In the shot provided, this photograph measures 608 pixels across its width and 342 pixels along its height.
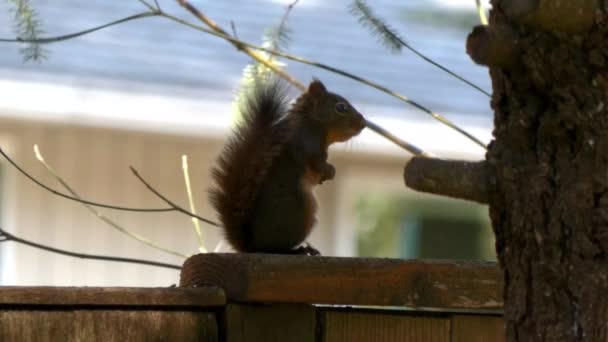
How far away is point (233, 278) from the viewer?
1601mm

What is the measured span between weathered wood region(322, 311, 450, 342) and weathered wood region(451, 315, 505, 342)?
0.6 inches

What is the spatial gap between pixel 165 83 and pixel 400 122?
3.81 feet

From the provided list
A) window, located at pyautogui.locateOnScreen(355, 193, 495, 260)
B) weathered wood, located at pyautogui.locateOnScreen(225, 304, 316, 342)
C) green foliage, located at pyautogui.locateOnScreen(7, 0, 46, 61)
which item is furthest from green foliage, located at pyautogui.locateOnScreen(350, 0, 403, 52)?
window, located at pyautogui.locateOnScreen(355, 193, 495, 260)

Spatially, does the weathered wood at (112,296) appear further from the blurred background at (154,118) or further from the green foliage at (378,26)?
the blurred background at (154,118)

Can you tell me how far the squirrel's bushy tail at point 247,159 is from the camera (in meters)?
1.94

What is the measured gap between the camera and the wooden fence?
4.98ft

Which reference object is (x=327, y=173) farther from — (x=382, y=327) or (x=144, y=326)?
(x=144, y=326)

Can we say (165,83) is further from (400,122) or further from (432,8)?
(432,8)

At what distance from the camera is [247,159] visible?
1.97 m

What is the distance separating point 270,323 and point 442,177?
1.65 feet

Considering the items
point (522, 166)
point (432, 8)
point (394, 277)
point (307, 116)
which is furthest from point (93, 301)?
point (432, 8)

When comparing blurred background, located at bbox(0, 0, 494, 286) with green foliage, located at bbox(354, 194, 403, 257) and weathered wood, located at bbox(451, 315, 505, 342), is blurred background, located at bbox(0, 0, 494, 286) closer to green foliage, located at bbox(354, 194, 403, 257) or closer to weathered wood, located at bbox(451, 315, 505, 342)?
weathered wood, located at bbox(451, 315, 505, 342)

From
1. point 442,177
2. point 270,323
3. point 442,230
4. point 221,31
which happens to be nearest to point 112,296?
point 270,323

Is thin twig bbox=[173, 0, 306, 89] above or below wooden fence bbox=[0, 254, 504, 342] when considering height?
above
